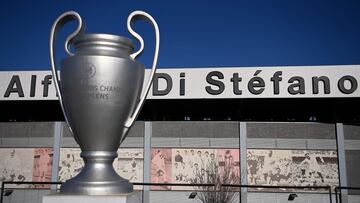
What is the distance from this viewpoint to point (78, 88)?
2.35 m

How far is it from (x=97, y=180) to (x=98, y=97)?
547 millimetres

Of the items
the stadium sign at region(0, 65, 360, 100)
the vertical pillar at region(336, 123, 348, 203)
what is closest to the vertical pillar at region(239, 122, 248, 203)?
the stadium sign at region(0, 65, 360, 100)

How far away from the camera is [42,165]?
13.2 meters

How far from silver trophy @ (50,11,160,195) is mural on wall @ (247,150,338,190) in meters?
10.8

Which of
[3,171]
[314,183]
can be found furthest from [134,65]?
[3,171]

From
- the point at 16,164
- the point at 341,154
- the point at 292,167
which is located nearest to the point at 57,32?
the point at 292,167

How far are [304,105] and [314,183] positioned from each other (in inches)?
108

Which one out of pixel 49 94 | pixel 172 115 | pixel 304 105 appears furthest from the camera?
pixel 172 115

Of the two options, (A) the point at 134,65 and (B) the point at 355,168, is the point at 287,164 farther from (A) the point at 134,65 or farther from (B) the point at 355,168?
(A) the point at 134,65

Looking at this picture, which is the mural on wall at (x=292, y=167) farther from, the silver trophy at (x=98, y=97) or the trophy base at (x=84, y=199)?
the trophy base at (x=84, y=199)

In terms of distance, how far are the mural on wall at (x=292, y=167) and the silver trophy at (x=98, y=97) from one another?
10820 millimetres

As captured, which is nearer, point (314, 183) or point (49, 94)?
point (49, 94)

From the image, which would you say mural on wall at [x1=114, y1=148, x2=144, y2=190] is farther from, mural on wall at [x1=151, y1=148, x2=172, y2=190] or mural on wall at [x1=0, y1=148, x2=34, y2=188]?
mural on wall at [x1=0, y1=148, x2=34, y2=188]

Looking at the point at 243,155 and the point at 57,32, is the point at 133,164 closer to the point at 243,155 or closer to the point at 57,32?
the point at 243,155
